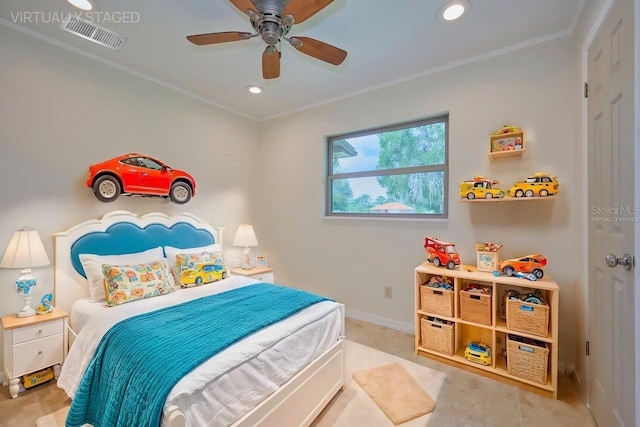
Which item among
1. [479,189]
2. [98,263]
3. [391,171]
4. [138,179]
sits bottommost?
[98,263]

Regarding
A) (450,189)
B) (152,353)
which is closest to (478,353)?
(450,189)

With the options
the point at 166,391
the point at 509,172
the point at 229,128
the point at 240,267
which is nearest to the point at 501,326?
the point at 509,172

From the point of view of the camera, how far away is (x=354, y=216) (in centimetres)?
337

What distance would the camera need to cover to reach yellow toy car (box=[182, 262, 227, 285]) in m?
2.60

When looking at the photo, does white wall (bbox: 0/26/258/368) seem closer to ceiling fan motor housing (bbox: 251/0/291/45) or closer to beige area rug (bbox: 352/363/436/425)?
ceiling fan motor housing (bbox: 251/0/291/45)

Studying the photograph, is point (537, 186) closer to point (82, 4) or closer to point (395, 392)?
point (395, 392)

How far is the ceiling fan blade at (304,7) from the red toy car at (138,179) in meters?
2.06

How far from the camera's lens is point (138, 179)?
267 centimetres

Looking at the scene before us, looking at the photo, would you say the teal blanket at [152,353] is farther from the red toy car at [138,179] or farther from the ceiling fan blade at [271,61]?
the ceiling fan blade at [271,61]

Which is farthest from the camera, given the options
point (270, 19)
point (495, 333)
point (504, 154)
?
point (504, 154)

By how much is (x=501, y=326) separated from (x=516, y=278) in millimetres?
398

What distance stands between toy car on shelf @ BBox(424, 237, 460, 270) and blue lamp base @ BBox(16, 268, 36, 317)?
317 centimetres

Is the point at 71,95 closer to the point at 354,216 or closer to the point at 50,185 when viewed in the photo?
the point at 50,185

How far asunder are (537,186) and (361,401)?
80.0 inches
